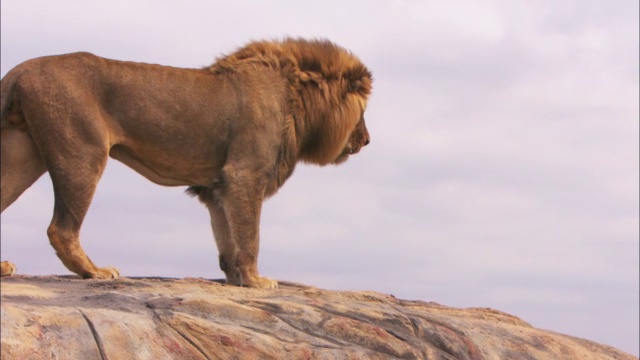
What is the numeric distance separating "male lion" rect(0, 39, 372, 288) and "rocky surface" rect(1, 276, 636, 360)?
1.83ft

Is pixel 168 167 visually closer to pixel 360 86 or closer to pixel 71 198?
pixel 71 198

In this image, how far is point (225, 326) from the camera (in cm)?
677

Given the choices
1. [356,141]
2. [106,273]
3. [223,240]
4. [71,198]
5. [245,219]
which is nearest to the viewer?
[71,198]

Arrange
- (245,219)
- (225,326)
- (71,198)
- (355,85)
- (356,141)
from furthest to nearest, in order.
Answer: (356,141), (355,85), (245,219), (71,198), (225,326)

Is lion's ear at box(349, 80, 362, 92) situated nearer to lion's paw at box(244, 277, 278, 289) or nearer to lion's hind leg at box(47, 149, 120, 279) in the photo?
lion's paw at box(244, 277, 278, 289)

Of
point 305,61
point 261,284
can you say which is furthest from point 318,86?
point 261,284

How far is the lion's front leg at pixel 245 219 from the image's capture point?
26.2 ft

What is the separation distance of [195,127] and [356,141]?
6.23 feet

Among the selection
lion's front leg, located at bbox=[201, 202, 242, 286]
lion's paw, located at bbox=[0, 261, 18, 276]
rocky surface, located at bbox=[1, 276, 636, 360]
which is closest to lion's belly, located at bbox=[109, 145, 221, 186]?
lion's front leg, located at bbox=[201, 202, 242, 286]

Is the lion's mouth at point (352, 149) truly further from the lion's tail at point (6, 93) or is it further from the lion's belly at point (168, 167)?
the lion's tail at point (6, 93)

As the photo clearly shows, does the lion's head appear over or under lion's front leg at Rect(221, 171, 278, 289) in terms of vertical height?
over

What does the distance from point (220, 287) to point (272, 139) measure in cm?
138

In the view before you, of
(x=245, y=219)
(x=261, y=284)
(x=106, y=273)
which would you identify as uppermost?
(x=245, y=219)

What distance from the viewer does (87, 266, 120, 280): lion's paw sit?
7.48 meters
